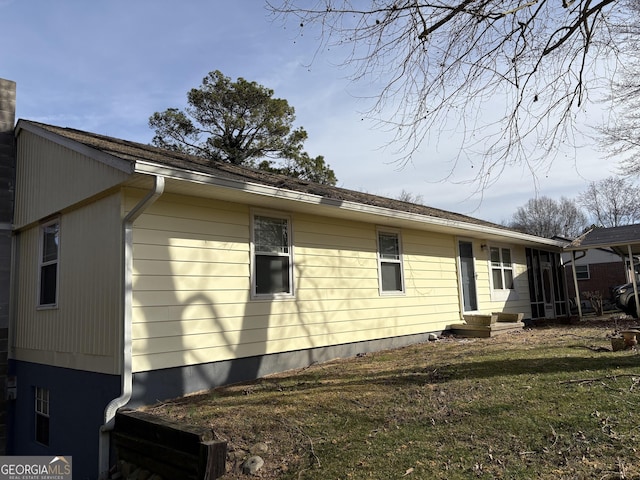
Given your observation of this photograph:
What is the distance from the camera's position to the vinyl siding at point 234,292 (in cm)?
619

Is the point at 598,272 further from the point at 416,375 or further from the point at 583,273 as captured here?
the point at 416,375

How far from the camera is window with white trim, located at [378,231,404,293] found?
9.79 meters

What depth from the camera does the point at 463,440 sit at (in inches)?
165

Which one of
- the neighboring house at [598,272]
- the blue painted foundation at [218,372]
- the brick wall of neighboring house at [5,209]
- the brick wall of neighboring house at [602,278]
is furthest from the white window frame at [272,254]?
the neighboring house at [598,272]

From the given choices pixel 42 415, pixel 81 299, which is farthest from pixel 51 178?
pixel 42 415

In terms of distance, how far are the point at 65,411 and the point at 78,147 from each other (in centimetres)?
375

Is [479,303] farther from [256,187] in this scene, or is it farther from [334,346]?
[256,187]

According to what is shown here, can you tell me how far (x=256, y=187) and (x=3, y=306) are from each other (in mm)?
5418

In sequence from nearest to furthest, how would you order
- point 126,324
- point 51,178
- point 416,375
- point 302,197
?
point 126,324 < point 416,375 < point 302,197 < point 51,178

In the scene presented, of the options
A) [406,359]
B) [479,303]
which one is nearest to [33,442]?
[406,359]

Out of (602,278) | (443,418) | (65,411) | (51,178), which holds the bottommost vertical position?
(65,411)

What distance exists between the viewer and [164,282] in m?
6.31

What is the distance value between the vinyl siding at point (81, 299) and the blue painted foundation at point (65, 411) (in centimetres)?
19

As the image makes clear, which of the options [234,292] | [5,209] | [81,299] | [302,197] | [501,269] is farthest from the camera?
[501,269]
